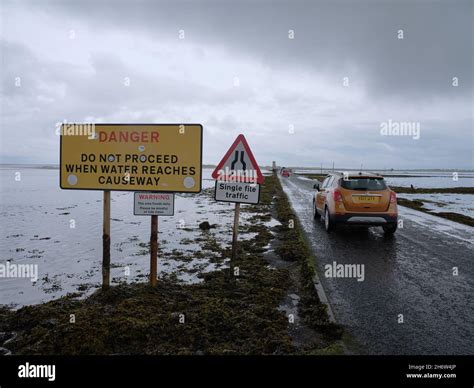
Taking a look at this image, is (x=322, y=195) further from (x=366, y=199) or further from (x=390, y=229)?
(x=390, y=229)

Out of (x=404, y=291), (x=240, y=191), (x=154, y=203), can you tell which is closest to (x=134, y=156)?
(x=154, y=203)

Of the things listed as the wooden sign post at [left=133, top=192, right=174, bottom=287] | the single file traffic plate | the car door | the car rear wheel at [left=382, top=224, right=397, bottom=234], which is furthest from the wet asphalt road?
the wooden sign post at [left=133, top=192, right=174, bottom=287]

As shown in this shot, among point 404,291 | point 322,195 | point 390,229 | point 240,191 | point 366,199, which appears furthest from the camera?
point 322,195

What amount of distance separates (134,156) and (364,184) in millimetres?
7066

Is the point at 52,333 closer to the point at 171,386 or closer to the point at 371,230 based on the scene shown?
the point at 171,386

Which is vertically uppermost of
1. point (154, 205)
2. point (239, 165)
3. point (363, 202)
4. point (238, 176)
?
point (239, 165)

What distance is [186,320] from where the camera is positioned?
459cm

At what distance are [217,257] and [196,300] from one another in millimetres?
3312

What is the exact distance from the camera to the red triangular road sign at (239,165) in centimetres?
657

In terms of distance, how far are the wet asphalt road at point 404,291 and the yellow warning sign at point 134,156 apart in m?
A: 3.25

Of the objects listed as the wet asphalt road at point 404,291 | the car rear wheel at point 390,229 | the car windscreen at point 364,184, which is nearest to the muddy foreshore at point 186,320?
the wet asphalt road at point 404,291

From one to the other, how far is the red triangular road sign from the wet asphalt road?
7.79 ft

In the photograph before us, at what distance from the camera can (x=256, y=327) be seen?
443cm

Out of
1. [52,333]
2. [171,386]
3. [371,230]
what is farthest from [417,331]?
[371,230]
